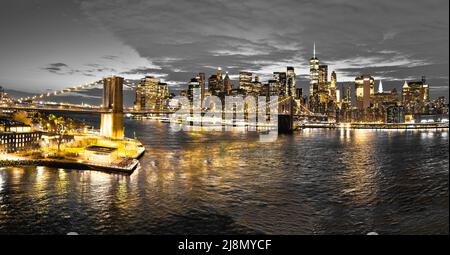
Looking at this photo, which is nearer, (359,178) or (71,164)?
(359,178)

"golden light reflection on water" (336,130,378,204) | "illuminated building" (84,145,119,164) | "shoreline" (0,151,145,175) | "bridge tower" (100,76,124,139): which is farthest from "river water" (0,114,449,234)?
"bridge tower" (100,76,124,139)

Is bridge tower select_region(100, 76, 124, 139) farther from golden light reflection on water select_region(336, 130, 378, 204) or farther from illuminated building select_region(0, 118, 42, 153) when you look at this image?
golden light reflection on water select_region(336, 130, 378, 204)

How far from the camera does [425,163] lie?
136ft

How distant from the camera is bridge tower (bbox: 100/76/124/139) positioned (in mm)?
53594

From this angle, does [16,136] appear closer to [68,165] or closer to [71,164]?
[68,165]

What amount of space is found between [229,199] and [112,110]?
36031mm

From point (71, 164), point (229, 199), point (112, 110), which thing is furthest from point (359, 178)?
point (112, 110)

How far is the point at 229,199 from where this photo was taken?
23109 millimetres

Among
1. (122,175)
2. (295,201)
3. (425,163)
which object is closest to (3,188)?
(122,175)

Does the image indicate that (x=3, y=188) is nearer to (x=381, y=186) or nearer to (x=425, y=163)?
(x=381, y=186)

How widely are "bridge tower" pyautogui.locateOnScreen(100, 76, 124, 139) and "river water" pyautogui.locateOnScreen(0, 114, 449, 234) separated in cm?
1638

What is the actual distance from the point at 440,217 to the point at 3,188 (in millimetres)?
27221

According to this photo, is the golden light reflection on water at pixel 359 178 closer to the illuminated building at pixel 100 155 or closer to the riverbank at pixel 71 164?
the riverbank at pixel 71 164
